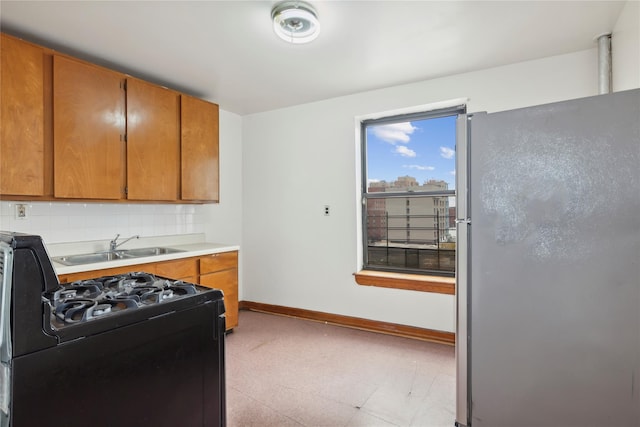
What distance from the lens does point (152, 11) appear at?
2080mm

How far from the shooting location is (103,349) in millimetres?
1019

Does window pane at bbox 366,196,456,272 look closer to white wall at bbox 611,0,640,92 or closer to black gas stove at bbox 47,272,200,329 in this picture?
white wall at bbox 611,0,640,92

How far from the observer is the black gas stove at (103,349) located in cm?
87

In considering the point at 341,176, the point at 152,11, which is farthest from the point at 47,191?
the point at 341,176

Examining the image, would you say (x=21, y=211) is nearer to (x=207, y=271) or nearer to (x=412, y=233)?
(x=207, y=271)

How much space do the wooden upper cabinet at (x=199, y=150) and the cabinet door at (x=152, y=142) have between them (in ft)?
0.26

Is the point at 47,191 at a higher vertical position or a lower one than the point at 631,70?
lower

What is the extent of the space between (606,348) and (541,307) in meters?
0.24

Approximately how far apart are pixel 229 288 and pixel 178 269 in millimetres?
624

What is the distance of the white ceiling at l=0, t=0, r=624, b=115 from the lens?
2.06 metres

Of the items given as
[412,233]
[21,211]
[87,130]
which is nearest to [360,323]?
[412,233]

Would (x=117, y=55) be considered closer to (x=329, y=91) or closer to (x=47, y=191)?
(x=47, y=191)

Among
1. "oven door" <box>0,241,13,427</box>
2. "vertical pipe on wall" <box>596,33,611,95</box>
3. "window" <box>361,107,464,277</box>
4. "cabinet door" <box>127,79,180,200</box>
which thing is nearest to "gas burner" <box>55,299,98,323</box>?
"oven door" <box>0,241,13,427</box>

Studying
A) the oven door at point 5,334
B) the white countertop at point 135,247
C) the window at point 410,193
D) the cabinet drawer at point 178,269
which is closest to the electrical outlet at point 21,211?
the white countertop at point 135,247
